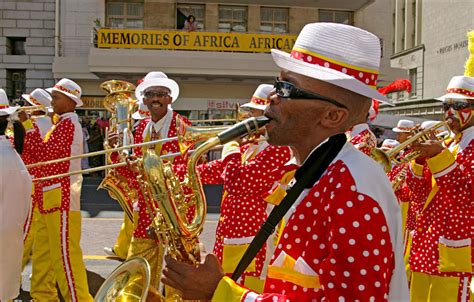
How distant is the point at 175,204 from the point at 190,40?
21153 millimetres

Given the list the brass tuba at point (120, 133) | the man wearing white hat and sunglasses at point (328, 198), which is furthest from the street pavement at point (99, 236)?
the man wearing white hat and sunglasses at point (328, 198)

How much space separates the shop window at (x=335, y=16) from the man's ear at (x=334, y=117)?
26.0 m

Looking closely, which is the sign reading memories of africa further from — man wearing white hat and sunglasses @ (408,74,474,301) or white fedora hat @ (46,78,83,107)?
man wearing white hat and sunglasses @ (408,74,474,301)

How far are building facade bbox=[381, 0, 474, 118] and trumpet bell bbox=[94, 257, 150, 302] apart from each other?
2421 centimetres

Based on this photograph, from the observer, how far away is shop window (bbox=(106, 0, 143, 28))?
83.4ft

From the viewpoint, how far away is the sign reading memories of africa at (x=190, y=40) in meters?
22.8

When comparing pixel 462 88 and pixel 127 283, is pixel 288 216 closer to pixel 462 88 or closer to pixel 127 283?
pixel 127 283

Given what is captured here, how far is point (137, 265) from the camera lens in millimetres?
2615

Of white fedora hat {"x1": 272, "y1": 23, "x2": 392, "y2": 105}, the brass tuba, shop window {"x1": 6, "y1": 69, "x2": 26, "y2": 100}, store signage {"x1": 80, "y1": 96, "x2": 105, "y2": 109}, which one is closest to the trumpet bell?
white fedora hat {"x1": 272, "y1": 23, "x2": 392, "y2": 105}

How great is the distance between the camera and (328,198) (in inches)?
73.8

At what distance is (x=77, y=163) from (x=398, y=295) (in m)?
4.79

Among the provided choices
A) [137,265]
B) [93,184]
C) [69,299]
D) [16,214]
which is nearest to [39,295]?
[69,299]

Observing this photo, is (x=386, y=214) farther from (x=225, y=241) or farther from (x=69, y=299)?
(x=69, y=299)

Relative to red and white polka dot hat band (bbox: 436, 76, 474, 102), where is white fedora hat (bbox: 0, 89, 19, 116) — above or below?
below
